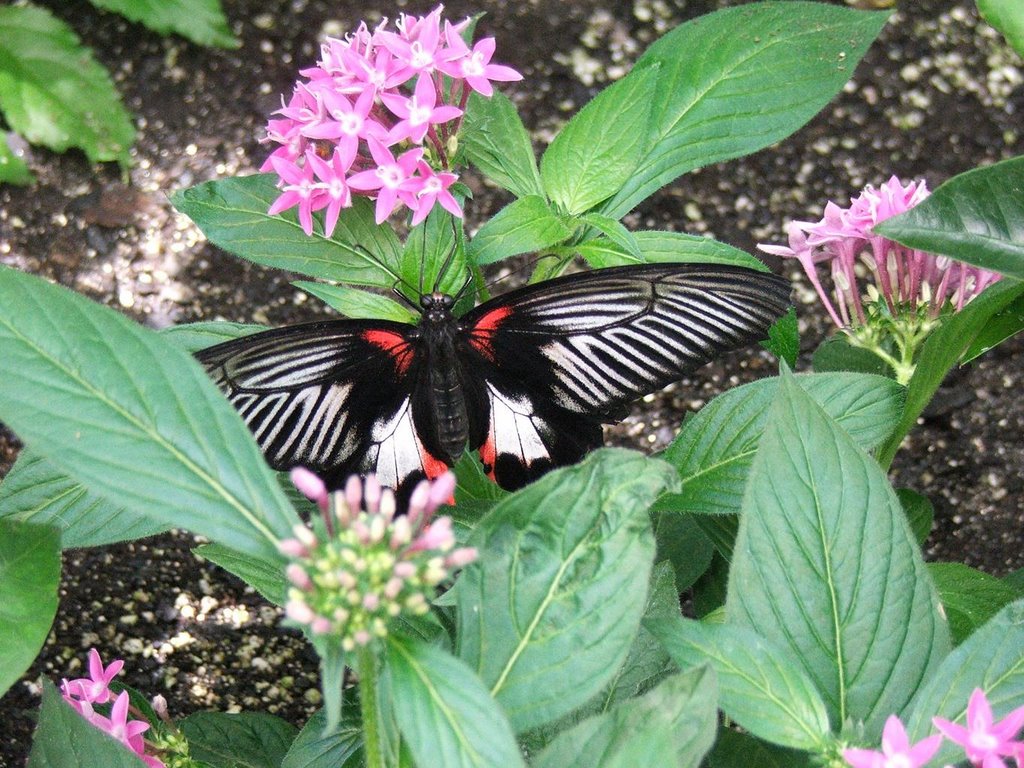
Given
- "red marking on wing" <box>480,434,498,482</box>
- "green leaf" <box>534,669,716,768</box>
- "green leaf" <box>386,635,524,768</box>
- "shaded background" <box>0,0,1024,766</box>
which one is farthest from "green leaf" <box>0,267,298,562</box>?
"shaded background" <box>0,0,1024,766</box>

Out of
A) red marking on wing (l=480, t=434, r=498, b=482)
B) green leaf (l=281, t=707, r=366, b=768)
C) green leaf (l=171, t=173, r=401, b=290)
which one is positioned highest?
green leaf (l=171, t=173, r=401, b=290)

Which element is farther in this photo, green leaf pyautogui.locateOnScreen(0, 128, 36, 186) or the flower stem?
green leaf pyautogui.locateOnScreen(0, 128, 36, 186)

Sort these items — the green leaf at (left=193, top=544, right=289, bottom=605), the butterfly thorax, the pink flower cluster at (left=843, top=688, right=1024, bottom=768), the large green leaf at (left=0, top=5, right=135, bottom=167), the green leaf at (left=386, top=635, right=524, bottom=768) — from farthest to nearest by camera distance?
the large green leaf at (left=0, top=5, right=135, bottom=167), the butterfly thorax, the green leaf at (left=193, top=544, right=289, bottom=605), the pink flower cluster at (left=843, top=688, right=1024, bottom=768), the green leaf at (left=386, top=635, right=524, bottom=768)

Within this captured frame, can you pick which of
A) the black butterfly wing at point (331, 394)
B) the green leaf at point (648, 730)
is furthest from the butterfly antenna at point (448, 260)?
the green leaf at point (648, 730)

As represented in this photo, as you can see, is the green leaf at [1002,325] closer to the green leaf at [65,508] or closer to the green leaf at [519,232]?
the green leaf at [519,232]

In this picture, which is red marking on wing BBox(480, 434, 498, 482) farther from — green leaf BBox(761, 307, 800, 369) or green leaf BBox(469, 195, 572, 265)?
green leaf BBox(761, 307, 800, 369)

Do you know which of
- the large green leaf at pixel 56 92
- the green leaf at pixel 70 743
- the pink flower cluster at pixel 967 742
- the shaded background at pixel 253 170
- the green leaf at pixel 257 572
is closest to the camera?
the pink flower cluster at pixel 967 742

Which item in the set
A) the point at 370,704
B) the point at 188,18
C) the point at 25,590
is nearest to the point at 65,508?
the point at 25,590
